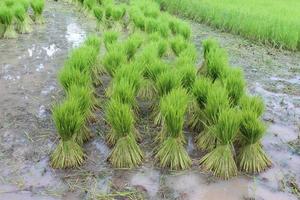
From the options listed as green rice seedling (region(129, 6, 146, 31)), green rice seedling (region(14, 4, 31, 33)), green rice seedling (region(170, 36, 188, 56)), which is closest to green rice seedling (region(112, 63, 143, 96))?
green rice seedling (region(170, 36, 188, 56))

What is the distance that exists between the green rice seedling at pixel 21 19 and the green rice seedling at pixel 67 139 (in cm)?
412

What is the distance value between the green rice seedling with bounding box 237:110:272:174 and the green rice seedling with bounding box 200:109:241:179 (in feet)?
0.26

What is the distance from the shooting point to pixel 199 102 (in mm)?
3898

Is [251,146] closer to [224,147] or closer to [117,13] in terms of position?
[224,147]

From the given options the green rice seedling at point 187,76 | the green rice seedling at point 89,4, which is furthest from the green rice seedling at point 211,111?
the green rice seedling at point 89,4

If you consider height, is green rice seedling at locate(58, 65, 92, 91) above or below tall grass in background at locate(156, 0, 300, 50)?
above

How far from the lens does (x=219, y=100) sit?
356 centimetres

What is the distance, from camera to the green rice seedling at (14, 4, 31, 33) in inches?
278

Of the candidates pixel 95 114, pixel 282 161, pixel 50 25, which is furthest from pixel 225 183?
pixel 50 25

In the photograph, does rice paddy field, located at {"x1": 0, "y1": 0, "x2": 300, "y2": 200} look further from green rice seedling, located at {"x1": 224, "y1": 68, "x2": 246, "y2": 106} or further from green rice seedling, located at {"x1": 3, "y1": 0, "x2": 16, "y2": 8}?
green rice seedling, located at {"x1": 3, "y1": 0, "x2": 16, "y2": 8}

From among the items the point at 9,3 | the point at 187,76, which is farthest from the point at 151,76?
the point at 9,3

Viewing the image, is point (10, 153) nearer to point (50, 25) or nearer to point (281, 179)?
point (281, 179)

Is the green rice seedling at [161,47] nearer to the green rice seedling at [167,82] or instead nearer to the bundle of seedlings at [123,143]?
the green rice seedling at [167,82]

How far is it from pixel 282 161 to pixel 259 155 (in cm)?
25
